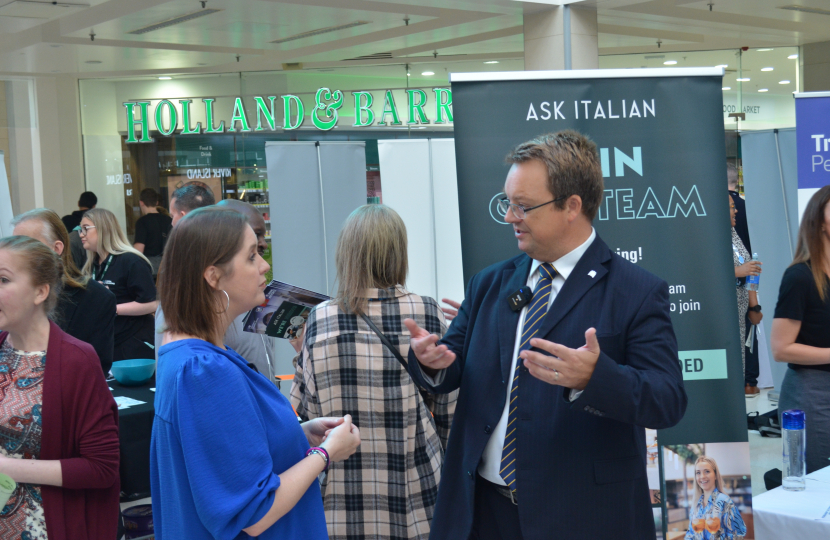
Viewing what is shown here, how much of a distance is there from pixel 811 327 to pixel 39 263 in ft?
9.78

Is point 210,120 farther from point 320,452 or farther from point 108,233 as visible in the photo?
point 320,452

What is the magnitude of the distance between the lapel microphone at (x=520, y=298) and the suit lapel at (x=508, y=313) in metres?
0.02

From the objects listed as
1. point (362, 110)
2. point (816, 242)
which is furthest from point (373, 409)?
point (362, 110)

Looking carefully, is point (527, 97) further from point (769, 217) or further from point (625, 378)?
point (769, 217)

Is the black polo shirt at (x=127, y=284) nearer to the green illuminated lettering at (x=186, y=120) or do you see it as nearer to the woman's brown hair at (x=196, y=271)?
the woman's brown hair at (x=196, y=271)

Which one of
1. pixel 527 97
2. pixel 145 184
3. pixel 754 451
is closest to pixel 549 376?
pixel 527 97

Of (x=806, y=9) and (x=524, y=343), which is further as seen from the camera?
(x=806, y=9)

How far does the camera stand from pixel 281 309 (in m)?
2.72

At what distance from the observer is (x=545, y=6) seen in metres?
5.88

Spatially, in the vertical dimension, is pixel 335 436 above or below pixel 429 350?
below

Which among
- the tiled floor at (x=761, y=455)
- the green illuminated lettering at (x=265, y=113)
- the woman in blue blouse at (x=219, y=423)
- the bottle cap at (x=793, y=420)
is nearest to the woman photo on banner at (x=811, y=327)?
the bottle cap at (x=793, y=420)

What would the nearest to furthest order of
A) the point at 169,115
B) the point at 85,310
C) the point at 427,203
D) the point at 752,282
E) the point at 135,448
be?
the point at 85,310, the point at 135,448, the point at 427,203, the point at 752,282, the point at 169,115

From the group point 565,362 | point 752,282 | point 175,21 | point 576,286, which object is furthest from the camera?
point 175,21

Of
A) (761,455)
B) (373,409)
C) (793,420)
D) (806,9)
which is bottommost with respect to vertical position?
(761,455)
